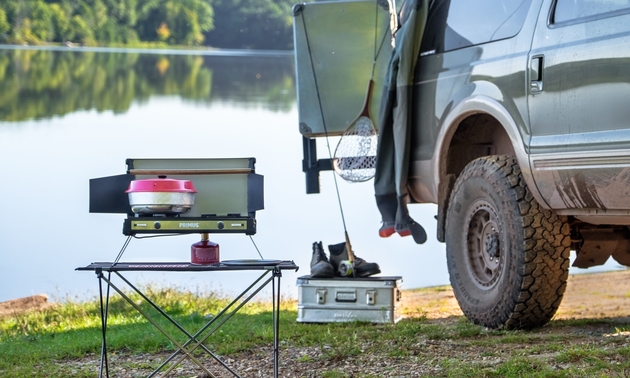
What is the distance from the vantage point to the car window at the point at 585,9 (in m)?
4.79

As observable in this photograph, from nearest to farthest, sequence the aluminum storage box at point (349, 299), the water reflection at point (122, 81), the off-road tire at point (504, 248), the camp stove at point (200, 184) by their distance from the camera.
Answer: the camp stove at point (200, 184)
the off-road tire at point (504, 248)
the aluminum storage box at point (349, 299)
the water reflection at point (122, 81)

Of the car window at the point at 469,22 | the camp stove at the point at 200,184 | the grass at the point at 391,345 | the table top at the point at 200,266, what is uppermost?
the car window at the point at 469,22

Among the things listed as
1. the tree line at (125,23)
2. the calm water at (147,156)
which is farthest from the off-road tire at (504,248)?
the tree line at (125,23)

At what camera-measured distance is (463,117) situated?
616 cm

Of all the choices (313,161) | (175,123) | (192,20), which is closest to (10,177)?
(175,123)

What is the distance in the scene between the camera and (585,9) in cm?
505

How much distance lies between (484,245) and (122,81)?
37784mm

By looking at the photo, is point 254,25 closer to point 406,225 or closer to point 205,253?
point 406,225

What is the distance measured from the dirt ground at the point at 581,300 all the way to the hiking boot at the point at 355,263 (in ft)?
2.06

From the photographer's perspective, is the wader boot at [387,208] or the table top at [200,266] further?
the wader boot at [387,208]

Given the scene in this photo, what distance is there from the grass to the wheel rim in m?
0.31

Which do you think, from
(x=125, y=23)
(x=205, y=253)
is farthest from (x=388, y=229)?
(x=125, y=23)

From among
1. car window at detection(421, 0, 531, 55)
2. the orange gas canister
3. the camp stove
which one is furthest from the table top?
car window at detection(421, 0, 531, 55)

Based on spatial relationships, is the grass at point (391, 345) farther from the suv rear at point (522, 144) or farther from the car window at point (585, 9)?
the car window at point (585, 9)
